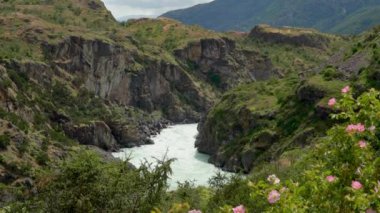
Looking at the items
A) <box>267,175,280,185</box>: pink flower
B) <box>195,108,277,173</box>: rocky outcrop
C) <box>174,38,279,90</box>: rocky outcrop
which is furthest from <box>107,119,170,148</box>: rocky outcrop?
<box>267,175,280,185</box>: pink flower

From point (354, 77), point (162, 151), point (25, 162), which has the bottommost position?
point (162, 151)

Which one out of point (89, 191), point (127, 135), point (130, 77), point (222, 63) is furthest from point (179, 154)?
point (222, 63)

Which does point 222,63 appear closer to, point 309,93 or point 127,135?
point 127,135

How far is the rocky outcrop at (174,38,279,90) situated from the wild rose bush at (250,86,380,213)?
555 ft

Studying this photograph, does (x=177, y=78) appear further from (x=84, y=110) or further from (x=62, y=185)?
(x=62, y=185)

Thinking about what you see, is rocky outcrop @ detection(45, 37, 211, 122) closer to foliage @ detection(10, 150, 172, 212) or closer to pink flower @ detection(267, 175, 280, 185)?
foliage @ detection(10, 150, 172, 212)

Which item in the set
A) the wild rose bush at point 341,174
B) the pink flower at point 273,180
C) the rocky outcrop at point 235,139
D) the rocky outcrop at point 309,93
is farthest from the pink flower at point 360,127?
the rocky outcrop at point 309,93

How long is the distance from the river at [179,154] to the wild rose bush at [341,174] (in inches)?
2155

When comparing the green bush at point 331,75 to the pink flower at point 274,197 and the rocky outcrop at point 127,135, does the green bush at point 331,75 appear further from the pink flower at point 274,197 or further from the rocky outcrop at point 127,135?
the pink flower at point 274,197

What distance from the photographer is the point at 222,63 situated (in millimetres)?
186125

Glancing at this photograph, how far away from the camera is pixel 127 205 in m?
28.4

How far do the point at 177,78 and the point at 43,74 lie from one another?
188ft

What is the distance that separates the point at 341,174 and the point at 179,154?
306ft

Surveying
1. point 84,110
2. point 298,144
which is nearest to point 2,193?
point 298,144
